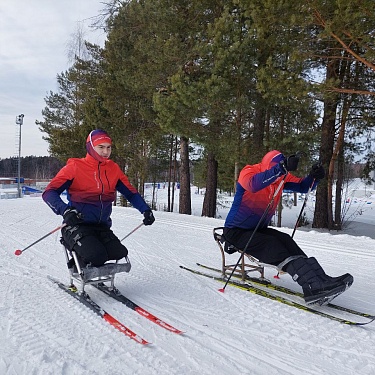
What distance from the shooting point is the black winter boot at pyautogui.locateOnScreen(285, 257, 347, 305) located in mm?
3320

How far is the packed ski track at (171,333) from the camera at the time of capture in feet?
7.99

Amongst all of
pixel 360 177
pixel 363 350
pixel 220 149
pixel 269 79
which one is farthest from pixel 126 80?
pixel 363 350

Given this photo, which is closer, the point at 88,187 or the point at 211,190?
the point at 88,187

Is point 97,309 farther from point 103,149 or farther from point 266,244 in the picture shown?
point 266,244

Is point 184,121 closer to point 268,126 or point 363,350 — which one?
point 268,126

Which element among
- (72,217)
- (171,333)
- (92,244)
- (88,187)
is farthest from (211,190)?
(171,333)

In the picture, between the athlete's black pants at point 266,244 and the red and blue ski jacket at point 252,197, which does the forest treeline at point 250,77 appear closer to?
the red and blue ski jacket at point 252,197

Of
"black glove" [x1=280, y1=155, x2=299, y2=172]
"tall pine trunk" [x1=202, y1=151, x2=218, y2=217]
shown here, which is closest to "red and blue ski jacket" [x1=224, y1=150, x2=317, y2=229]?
"black glove" [x1=280, y1=155, x2=299, y2=172]

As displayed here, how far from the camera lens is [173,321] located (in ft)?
10.5

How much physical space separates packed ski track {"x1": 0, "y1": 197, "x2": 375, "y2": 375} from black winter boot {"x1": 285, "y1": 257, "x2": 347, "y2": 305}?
198 mm

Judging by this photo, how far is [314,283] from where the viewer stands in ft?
Answer: 11.1

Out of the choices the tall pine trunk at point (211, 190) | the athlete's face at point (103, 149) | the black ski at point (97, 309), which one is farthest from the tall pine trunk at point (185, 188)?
the athlete's face at point (103, 149)

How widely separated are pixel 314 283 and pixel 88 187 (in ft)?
8.11

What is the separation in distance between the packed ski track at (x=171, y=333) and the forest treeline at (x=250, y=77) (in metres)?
4.33
